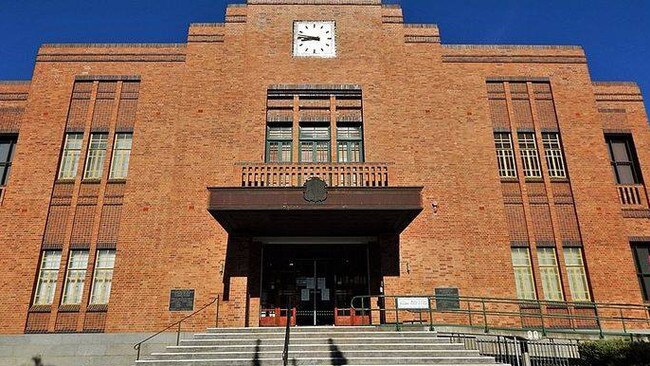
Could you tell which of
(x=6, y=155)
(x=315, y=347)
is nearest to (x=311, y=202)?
(x=315, y=347)

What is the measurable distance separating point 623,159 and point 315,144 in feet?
37.9

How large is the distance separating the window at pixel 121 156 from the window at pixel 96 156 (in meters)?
0.37

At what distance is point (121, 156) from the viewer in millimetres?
15469

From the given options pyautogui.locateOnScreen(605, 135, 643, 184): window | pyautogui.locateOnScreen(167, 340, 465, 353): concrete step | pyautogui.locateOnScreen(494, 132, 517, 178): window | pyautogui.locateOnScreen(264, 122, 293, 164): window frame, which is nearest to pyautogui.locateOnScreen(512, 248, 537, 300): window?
pyautogui.locateOnScreen(494, 132, 517, 178): window

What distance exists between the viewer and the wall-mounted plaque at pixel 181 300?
13531 millimetres

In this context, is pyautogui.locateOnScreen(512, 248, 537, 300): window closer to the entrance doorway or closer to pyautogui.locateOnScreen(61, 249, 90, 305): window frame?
the entrance doorway

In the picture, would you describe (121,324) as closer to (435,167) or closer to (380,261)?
(380,261)

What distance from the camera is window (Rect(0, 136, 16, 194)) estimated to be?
51.0 ft

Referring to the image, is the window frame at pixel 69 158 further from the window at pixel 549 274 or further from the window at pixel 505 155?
the window at pixel 549 274

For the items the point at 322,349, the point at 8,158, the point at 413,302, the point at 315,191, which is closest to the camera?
the point at 322,349

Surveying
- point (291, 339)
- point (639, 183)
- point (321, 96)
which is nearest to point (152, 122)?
point (321, 96)

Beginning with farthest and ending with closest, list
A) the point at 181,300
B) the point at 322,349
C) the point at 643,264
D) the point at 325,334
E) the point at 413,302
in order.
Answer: the point at 643,264, the point at 181,300, the point at 413,302, the point at 325,334, the point at 322,349

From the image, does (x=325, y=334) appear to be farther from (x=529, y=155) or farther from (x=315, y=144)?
(x=529, y=155)

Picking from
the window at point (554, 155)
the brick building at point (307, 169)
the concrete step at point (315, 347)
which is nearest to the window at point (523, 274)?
the brick building at point (307, 169)
